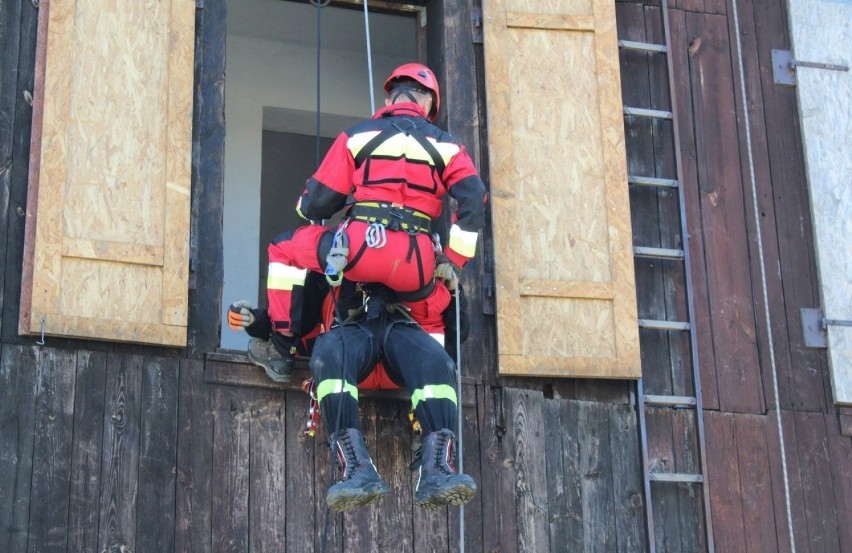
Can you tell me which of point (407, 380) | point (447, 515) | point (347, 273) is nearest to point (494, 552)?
point (447, 515)

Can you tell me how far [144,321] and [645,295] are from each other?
2.80 metres

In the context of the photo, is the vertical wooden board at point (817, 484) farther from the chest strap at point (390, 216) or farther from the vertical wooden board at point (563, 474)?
the chest strap at point (390, 216)

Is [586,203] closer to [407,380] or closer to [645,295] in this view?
[645,295]

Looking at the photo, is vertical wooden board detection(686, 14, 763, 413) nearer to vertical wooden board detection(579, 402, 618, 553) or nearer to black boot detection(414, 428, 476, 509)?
vertical wooden board detection(579, 402, 618, 553)

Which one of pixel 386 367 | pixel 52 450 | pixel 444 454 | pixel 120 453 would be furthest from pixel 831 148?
pixel 52 450

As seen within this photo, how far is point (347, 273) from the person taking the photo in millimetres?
7719

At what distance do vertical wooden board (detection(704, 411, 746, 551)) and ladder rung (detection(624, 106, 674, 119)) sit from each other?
1737 mm

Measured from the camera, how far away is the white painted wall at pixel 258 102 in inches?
445

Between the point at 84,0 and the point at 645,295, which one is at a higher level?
the point at 84,0

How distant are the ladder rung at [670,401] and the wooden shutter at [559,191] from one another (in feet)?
0.73

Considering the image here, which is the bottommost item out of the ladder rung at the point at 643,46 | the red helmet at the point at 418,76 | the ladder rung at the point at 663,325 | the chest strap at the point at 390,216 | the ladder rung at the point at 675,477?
the ladder rung at the point at 675,477

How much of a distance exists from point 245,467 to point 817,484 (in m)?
3.14

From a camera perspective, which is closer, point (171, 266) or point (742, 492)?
point (171, 266)

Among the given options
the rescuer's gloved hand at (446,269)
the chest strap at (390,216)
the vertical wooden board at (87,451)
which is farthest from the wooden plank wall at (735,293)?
the vertical wooden board at (87,451)
